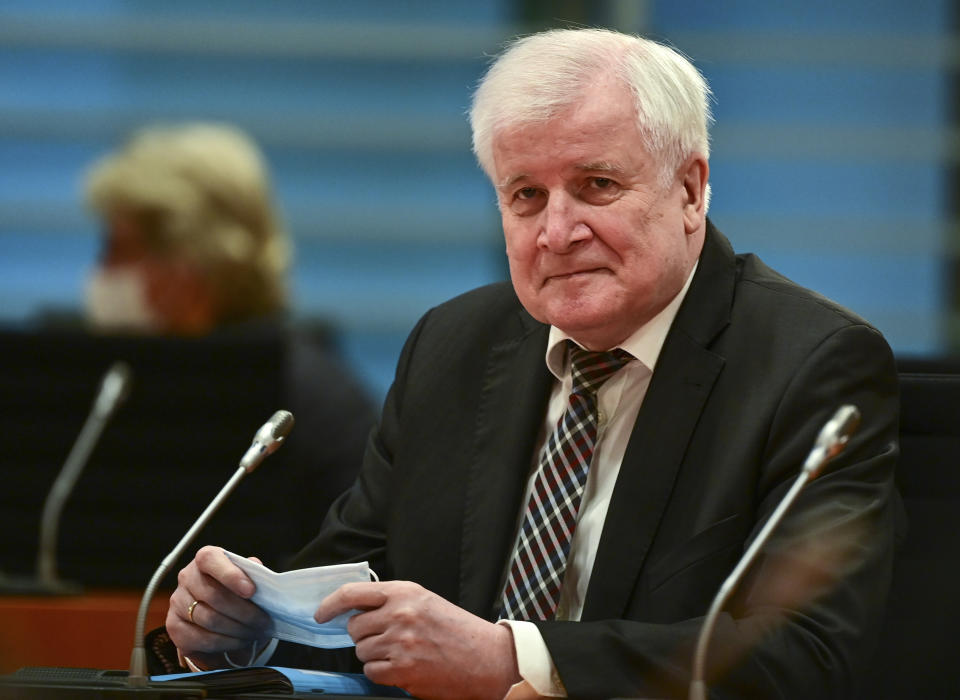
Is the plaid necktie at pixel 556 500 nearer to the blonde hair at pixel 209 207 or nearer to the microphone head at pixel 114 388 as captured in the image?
the microphone head at pixel 114 388

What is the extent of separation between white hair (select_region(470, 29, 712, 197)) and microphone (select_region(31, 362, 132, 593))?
4.98 ft

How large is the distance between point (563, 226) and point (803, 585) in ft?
2.06

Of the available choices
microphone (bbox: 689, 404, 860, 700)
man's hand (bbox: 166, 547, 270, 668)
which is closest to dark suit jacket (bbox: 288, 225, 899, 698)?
microphone (bbox: 689, 404, 860, 700)

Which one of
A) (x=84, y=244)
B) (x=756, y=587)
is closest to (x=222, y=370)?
(x=756, y=587)

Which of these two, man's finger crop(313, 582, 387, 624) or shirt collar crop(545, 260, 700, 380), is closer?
man's finger crop(313, 582, 387, 624)

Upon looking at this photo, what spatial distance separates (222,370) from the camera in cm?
348

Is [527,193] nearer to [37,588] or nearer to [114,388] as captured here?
[114,388]

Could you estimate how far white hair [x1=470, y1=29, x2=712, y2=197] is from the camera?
2217 mm

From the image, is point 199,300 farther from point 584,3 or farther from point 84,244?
point 584,3

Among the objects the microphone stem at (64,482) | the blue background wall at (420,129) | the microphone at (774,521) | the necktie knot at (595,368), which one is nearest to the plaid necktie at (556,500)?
the necktie knot at (595,368)

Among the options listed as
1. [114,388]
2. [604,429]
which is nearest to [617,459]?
[604,429]

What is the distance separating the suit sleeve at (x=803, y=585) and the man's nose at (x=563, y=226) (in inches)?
15.0

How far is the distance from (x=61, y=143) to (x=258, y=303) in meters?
2.51

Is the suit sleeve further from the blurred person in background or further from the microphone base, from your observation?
the blurred person in background
